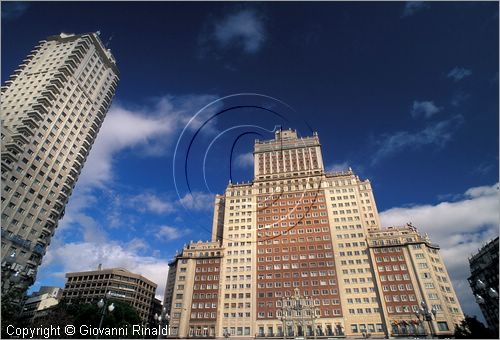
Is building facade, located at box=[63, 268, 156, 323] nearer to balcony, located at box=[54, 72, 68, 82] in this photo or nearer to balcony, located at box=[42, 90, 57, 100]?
balcony, located at box=[42, 90, 57, 100]

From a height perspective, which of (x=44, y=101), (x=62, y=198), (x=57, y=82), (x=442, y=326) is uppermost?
(x=57, y=82)

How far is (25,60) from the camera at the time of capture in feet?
288

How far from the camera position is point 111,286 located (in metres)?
104

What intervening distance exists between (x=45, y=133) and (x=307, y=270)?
7446 centimetres

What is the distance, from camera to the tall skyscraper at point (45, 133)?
2323 inches

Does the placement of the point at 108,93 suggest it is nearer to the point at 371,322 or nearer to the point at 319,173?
the point at 319,173

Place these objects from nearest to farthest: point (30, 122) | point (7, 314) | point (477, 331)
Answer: point (7, 314), point (477, 331), point (30, 122)

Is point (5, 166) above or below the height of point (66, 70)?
below

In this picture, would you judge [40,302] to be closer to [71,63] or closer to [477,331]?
[71,63]

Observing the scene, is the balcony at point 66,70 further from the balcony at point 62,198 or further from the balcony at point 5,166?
the balcony at point 62,198

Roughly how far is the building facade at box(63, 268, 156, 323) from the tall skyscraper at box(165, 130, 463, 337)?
19462 mm

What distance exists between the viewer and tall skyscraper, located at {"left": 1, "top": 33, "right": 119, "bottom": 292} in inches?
2323

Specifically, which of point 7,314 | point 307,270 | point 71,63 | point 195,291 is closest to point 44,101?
point 71,63

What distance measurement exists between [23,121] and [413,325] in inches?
3896
